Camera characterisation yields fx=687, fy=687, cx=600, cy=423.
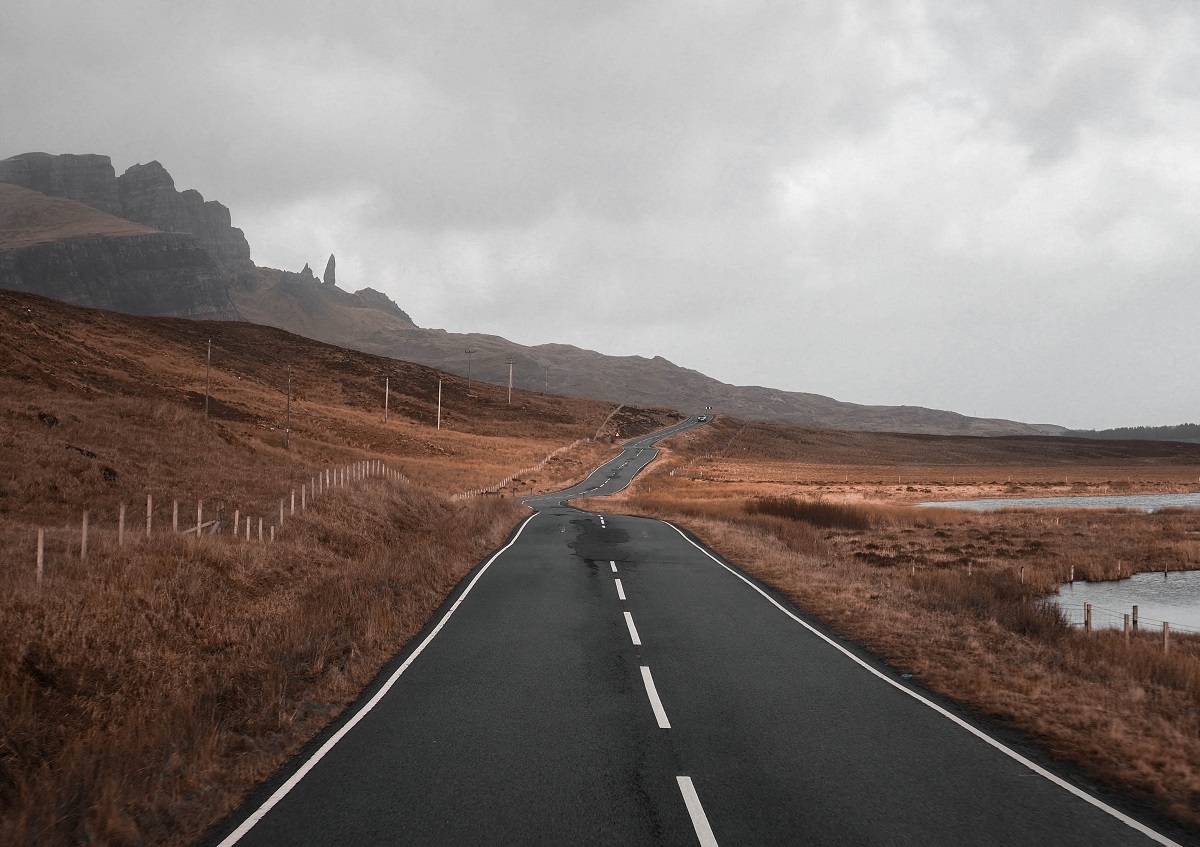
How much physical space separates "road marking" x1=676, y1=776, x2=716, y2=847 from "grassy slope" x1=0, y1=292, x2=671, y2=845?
3.71 m

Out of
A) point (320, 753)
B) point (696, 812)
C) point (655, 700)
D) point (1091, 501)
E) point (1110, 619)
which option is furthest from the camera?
point (1091, 501)

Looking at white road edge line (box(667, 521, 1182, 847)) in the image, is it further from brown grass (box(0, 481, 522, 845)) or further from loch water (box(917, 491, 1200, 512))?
loch water (box(917, 491, 1200, 512))

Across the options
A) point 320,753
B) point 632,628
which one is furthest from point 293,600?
point 320,753

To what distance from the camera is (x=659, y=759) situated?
6.47 metres

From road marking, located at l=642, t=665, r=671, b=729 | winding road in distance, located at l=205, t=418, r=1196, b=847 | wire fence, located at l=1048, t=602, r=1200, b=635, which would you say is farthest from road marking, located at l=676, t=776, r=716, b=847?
wire fence, located at l=1048, t=602, r=1200, b=635

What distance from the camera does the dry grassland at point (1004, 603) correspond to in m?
7.12

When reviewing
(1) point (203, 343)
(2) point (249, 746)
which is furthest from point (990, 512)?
(1) point (203, 343)

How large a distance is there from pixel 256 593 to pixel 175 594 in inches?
86.9

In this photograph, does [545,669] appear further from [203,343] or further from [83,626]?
[203,343]

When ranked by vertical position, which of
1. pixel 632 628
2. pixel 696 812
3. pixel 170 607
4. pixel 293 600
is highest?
pixel 696 812

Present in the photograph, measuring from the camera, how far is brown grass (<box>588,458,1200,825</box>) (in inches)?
273

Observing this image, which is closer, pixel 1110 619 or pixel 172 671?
pixel 172 671

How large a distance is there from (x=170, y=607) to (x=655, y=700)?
302 inches

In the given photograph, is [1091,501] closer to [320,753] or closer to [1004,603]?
[1004,603]
